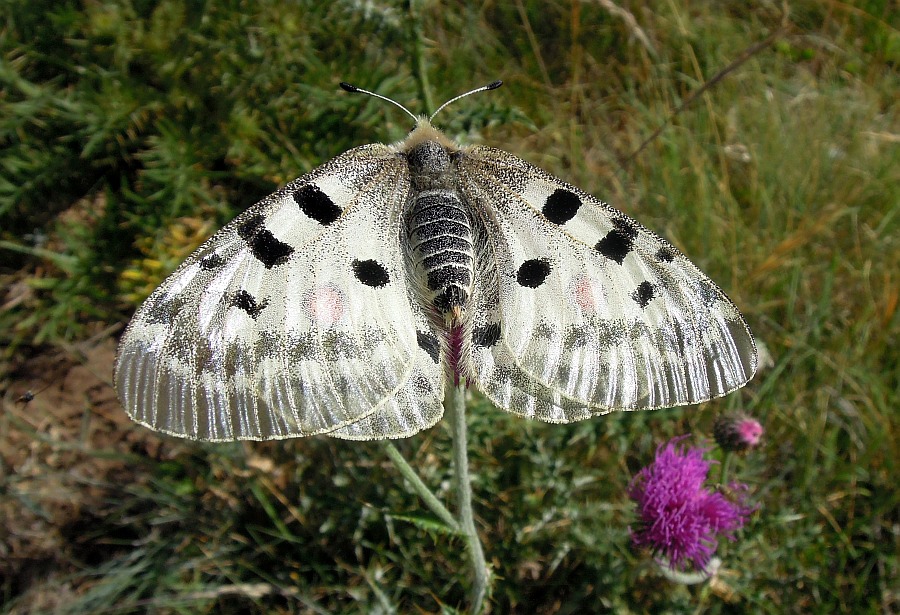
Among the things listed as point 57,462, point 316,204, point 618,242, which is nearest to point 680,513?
point 618,242

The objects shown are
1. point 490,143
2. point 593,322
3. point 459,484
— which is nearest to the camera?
point 593,322

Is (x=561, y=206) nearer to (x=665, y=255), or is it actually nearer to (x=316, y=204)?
(x=665, y=255)

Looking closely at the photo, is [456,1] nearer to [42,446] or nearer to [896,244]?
[896,244]

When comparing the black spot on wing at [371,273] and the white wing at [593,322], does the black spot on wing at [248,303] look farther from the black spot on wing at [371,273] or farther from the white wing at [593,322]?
the white wing at [593,322]

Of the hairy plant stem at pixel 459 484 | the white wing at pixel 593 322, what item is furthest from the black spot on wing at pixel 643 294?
the hairy plant stem at pixel 459 484

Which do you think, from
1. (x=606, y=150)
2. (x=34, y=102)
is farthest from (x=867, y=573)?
(x=34, y=102)

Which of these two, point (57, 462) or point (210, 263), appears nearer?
point (210, 263)

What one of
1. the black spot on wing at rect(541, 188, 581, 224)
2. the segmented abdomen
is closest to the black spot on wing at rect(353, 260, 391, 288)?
the segmented abdomen

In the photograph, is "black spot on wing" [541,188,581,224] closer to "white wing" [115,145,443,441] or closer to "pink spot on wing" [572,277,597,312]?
"pink spot on wing" [572,277,597,312]
